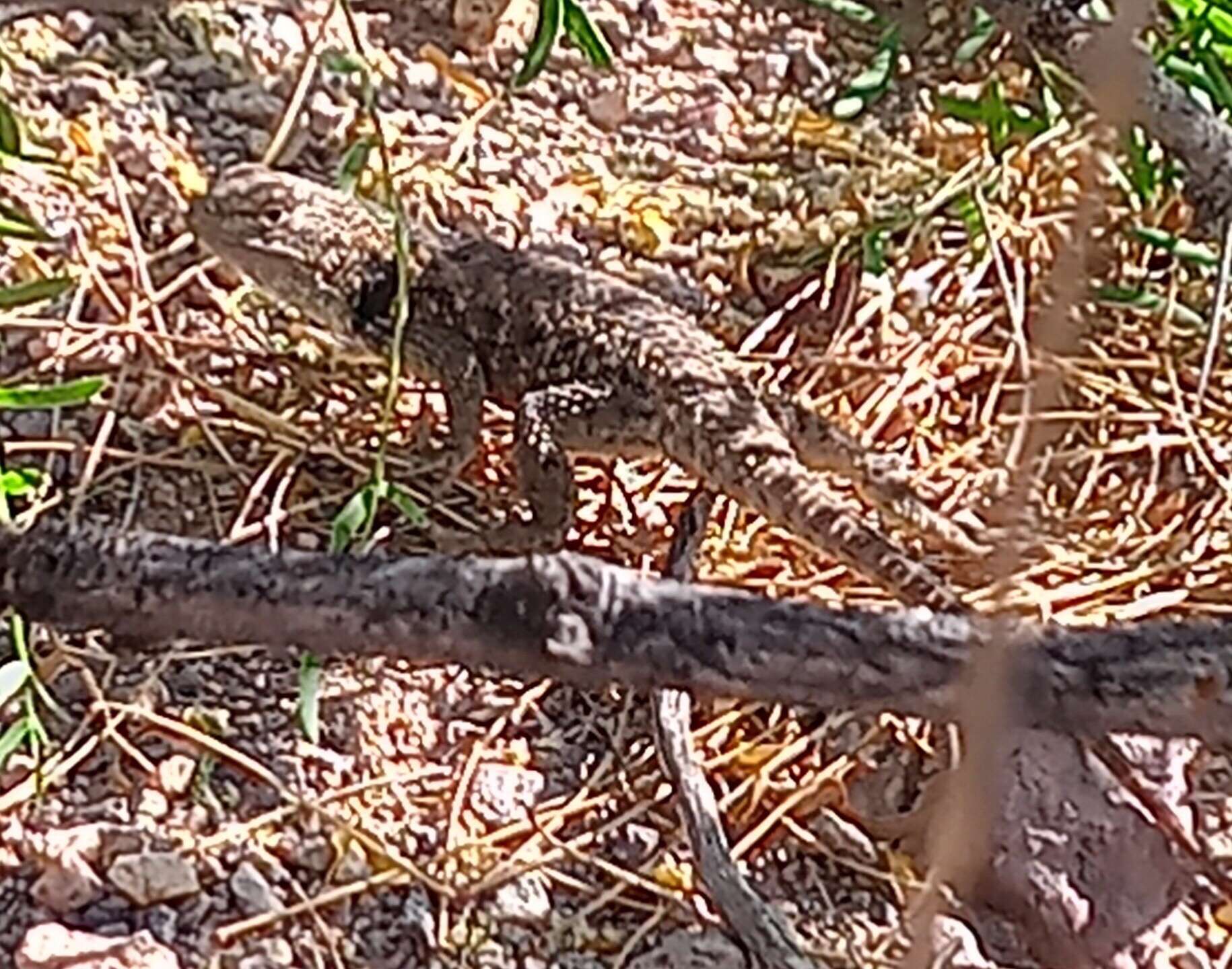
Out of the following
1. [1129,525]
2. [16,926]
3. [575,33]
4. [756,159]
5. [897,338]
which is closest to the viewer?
[16,926]

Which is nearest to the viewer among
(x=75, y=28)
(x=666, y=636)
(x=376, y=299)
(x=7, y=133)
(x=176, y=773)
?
(x=666, y=636)

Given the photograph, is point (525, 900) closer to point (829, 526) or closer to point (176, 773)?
point (176, 773)

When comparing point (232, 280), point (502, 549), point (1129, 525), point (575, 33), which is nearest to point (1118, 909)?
point (1129, 525)

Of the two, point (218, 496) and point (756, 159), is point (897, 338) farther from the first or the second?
point (218, 496)

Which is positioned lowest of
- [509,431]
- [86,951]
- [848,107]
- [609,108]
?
[86,951]

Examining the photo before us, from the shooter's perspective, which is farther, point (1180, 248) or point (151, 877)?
point (1180, 248)

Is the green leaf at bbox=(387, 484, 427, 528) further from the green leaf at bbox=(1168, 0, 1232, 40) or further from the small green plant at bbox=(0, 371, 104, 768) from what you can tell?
the green leaf at bbox=(1168, 0, 1232, 40)

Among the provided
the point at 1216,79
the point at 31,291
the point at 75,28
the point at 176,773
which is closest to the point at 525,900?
the point at 176,773

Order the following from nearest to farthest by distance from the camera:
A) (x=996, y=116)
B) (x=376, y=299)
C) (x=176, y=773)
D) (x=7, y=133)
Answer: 1. (x=7, y=133)
2. (x=176, y=773)
3. (x=996, y=116)
4. (x=376, y=299)
